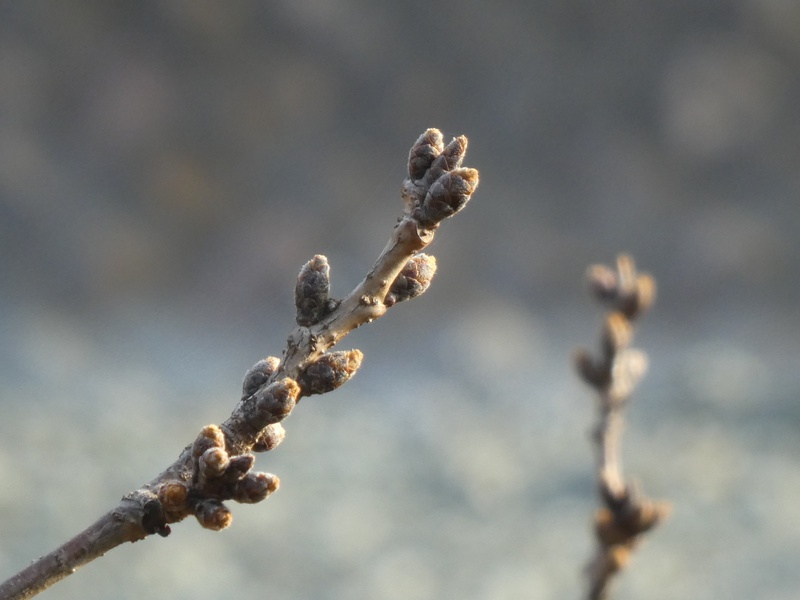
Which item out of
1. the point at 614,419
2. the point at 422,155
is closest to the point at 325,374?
the point at 422,155

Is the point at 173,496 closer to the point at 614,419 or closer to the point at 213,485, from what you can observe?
the point at 213,485

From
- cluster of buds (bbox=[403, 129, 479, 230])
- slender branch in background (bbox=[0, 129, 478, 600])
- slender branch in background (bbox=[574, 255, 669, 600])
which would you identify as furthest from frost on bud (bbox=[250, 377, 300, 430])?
slender branch in background (bbox=[574, 255, 669, 600])

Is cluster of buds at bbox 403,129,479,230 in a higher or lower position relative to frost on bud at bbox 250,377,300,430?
higher

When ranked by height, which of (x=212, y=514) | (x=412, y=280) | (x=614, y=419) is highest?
(x=614, y=419)

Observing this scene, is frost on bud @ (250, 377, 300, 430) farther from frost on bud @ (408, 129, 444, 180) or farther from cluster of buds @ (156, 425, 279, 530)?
frost on bud @ (408, 129, 444, 180)

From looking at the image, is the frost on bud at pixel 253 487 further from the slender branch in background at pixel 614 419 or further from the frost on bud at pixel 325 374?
the slender branch in background at pixel 614 419

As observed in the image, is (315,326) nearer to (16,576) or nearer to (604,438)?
(16,576)
